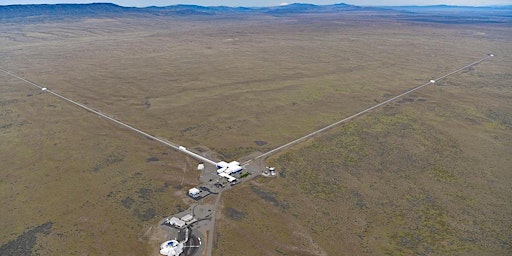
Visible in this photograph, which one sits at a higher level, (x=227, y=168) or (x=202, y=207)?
(x=227, y=168)

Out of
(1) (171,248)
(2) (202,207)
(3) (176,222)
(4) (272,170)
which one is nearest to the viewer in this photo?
(1) (171,248)

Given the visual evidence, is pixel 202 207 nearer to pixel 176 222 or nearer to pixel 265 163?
pixel 176 222

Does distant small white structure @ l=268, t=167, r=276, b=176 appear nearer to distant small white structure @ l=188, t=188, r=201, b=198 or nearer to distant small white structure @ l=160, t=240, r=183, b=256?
distant small white structure @ l=188, t=188, r=201, b=198

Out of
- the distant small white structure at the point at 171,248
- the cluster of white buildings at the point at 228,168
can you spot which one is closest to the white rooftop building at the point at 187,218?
the distant small white structure at the point at 171,248

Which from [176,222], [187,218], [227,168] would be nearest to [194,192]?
[187,218]

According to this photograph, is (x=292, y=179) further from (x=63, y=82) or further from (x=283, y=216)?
(x=63, y=82)

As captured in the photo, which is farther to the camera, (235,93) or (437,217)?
(235,93)

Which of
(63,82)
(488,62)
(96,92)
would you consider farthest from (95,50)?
(488,62)
